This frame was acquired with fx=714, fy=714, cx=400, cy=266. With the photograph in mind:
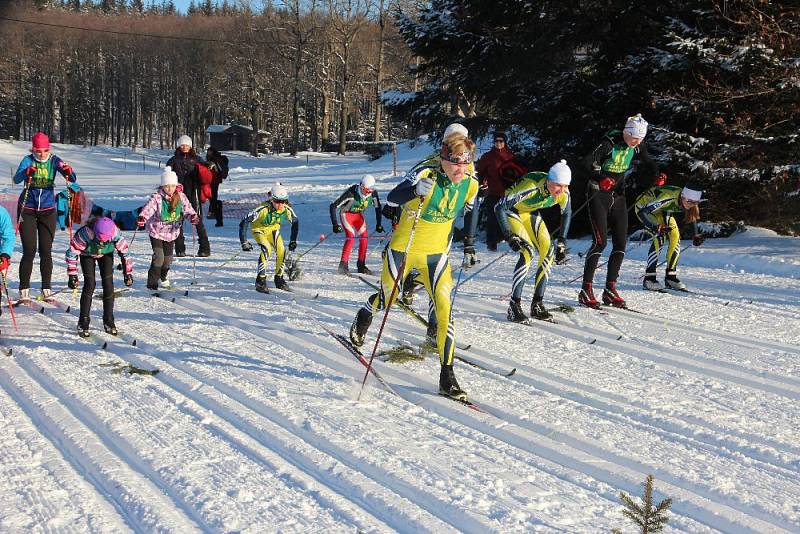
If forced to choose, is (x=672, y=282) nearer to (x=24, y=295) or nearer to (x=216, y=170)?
(x=24, y=295)

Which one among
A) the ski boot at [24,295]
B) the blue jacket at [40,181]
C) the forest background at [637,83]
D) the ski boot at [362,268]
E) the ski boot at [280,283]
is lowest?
the ski boot at [24,295]

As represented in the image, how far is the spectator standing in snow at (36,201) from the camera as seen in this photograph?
8391mm

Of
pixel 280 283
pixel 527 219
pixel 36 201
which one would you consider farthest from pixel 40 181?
pixel 527 219

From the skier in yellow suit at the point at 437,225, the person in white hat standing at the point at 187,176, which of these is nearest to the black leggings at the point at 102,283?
the skier in yellow suit at the point at 437,225

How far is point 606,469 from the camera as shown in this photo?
14.1ft

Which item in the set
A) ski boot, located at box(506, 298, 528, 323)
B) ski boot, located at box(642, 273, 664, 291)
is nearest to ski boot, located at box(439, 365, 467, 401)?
ski boot, located at box(506, 298, 528, 323)

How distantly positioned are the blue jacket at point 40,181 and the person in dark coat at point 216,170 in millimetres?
6059

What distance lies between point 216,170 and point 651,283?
997 cm

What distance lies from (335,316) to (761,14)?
9.39 meters

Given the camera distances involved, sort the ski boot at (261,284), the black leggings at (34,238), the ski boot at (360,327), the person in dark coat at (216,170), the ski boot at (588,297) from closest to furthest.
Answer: the ski boot at (360,327) → the black leggings at (34,238) → the ski boot at (588,297) → the ski boot at (261,284) → the person in dark coat at (216,170)

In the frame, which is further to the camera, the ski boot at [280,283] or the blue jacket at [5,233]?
the ski boot at [280,283]

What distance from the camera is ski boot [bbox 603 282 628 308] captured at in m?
8.84

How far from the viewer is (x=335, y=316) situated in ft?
27.1

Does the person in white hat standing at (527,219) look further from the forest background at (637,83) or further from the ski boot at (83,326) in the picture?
the ski boot at (83,326)
